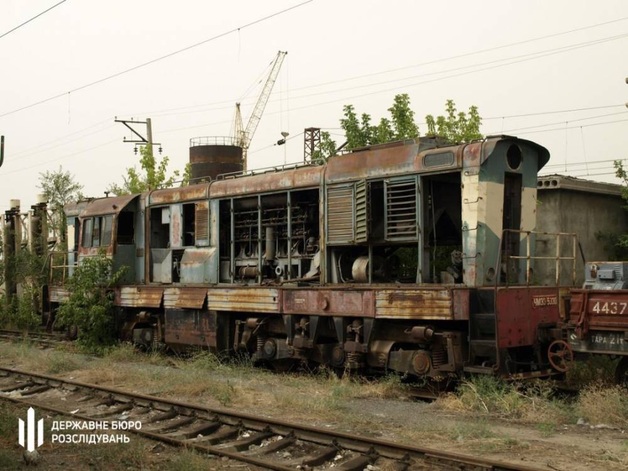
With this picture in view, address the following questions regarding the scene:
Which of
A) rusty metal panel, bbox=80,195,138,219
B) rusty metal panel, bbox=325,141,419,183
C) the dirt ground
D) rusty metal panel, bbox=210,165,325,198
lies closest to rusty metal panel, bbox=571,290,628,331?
the dirt ground

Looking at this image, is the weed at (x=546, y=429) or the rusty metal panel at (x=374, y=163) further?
the rusty metal panel at (x=374, y=163)

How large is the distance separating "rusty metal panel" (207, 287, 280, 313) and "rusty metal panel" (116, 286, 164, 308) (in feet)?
6.15

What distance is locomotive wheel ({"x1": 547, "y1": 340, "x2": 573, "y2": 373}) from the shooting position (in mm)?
10109

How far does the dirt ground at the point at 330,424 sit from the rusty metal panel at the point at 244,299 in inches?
→ 45.6

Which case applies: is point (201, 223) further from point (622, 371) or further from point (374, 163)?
point (622, 371)

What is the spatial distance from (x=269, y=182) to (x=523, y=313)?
5.66 meters

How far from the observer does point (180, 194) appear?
15.7 meters

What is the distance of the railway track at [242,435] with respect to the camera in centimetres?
684

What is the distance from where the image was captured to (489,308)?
9883mm

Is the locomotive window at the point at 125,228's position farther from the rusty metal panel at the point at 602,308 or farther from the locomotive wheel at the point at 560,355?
the rusty metal panel at the point at 602,308

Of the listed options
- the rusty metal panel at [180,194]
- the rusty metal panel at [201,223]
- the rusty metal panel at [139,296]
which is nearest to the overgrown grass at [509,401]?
the rusty metal panel at [201,223]

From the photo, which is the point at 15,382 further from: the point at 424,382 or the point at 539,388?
the point at 539,388

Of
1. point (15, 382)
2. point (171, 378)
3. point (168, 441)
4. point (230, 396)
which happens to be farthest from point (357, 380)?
point (15, 382)

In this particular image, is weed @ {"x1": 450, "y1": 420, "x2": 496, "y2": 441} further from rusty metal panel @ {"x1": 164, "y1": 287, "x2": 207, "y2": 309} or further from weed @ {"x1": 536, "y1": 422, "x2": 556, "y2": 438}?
rusty metal panel @ {"x1": 164, "y1": 287, "x2": 207, "y2": 309}
